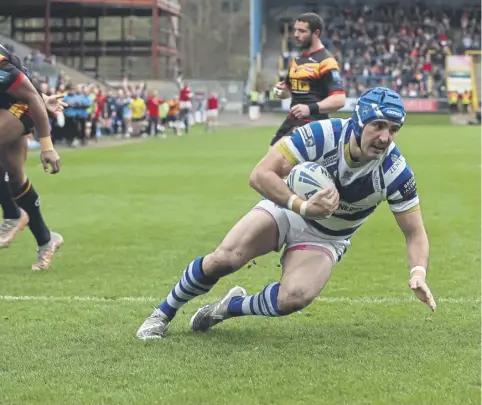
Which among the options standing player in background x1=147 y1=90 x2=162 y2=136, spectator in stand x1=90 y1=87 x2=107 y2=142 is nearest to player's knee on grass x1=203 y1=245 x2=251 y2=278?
spectator in stand x1=90 y1=87 x2=107 y2=142

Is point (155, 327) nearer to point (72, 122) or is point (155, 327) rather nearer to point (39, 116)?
point (39, 116)

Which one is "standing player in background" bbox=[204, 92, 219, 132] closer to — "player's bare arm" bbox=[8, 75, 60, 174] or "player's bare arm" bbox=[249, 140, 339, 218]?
"player's bare arm" bbox=[8, 75, 60, 174]

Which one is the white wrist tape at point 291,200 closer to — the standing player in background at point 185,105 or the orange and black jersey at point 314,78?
the orange and black jersey at point 314,78

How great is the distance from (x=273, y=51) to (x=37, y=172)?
144ft

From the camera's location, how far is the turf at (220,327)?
4777 mm

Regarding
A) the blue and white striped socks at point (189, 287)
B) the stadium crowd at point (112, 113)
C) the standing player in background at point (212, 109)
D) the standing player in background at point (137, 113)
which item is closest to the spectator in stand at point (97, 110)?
the stadium crowd at point (112, 113)

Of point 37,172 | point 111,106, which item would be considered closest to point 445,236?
point 37,172

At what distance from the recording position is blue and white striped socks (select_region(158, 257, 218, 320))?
19.1ft

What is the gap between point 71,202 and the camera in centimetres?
1450

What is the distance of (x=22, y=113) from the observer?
8273mm

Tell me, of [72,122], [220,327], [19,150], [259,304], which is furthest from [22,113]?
[72,122]

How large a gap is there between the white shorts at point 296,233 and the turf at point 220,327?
0.57 m

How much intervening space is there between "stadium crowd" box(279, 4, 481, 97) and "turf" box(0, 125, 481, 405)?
42.4m

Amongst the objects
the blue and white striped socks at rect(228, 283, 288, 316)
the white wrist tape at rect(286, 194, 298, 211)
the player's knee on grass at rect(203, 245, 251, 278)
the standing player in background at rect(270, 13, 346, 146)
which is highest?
the standing player in background at rect(270, 13, 346, 146)
